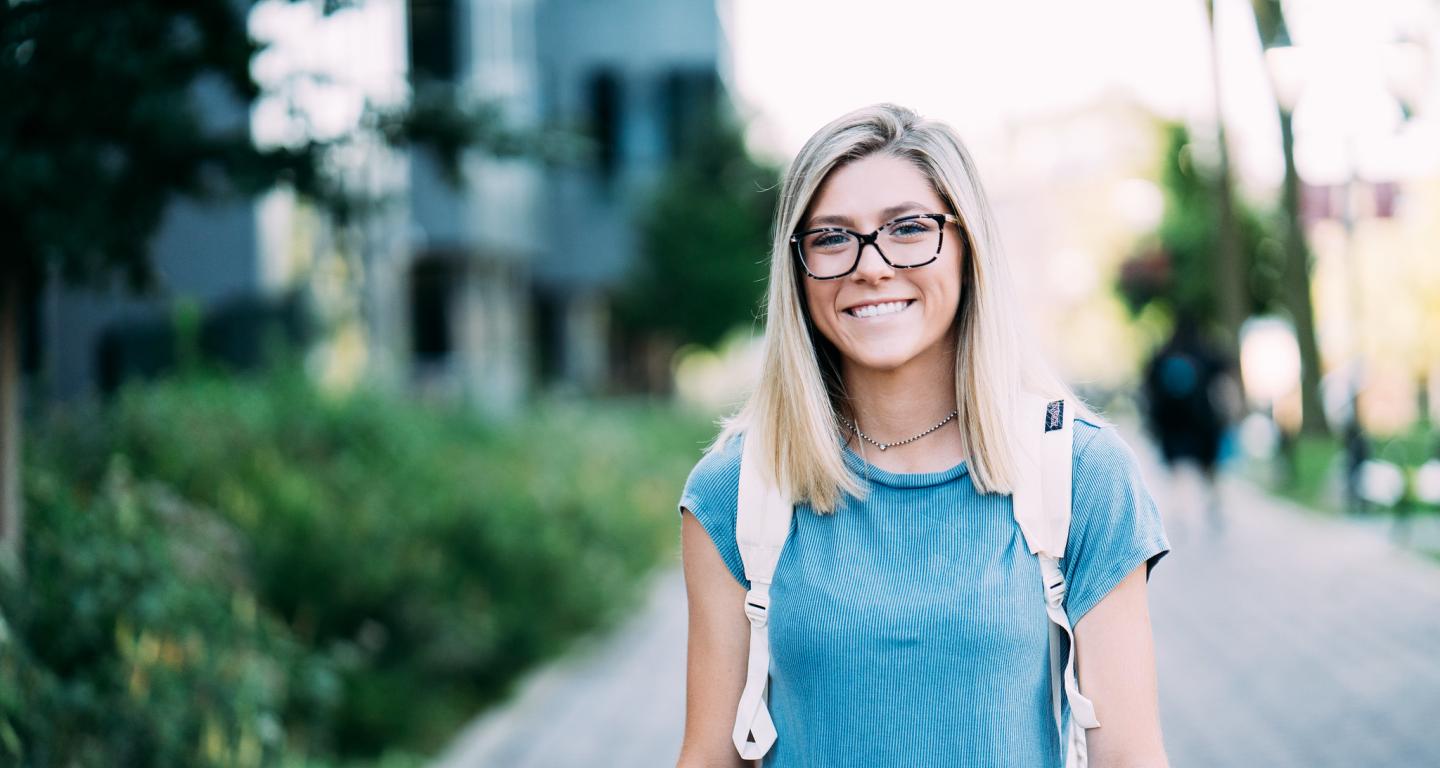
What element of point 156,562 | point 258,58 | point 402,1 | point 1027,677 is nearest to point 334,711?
point 156,562

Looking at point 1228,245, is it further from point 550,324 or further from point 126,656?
point 126,656

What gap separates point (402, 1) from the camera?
19.2 meters

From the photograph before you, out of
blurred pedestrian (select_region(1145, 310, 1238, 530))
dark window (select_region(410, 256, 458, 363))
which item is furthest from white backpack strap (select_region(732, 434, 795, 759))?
dark window (select_region(410, 256, 458, 363))

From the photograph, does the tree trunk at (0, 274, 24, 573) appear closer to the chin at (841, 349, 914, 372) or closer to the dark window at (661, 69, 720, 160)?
the chin at (841, 349, 914, 372)

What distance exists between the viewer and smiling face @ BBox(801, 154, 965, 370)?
235 centimetres

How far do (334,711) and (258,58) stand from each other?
2.75 m

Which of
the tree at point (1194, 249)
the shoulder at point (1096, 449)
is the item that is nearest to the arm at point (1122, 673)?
the shoulder at point (1096, 449)

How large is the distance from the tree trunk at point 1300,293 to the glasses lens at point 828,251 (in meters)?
18.9

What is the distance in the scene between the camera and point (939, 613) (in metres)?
2.19

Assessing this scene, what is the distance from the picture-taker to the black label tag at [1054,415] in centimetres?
227

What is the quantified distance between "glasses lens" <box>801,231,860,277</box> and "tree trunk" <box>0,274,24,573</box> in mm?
3485

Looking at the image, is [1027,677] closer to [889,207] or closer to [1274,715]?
[889,207]

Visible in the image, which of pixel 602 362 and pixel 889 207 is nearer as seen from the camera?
pixel 889 207

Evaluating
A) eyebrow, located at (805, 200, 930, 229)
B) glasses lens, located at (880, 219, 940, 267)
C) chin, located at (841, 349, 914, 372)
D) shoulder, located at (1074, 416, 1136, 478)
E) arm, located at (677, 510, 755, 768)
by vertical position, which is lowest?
arm, located at (677, 510, 755, 768)
